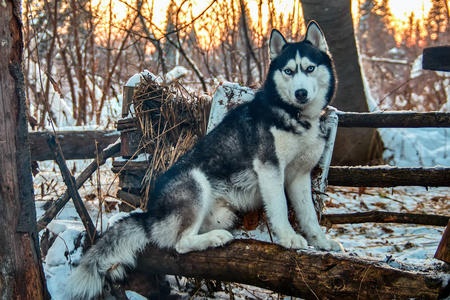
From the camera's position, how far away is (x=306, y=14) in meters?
6.78

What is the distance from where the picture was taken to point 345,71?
672 cm

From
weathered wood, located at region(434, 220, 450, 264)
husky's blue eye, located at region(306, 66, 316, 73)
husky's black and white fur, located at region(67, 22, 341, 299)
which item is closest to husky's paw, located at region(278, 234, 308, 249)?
husky's black and white fur, located at region(67, 22, 341, 299)

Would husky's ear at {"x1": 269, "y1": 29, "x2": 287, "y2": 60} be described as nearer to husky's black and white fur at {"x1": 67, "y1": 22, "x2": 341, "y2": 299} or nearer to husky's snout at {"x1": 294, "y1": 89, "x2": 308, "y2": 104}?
husky's black and white fur at {"x1": 67, "y1": 22, "x2": 341, "y2": 299}

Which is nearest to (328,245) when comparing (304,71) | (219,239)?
(219,239)

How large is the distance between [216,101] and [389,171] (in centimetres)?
168

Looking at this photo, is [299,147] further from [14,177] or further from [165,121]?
[14,177]

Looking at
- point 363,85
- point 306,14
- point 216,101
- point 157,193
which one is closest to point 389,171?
point 216,101

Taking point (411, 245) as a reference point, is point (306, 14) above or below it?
above

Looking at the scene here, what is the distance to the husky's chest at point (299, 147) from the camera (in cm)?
290

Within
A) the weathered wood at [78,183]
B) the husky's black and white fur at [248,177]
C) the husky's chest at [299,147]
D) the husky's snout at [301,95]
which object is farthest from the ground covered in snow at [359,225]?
the husky's snout at [301,95]

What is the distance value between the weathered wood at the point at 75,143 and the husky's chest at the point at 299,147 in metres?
2.44

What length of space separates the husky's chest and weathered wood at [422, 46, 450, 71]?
1.48 meters

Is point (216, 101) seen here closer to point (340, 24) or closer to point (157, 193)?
point (157, 193)

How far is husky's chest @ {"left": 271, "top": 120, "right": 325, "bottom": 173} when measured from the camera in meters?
2.90
